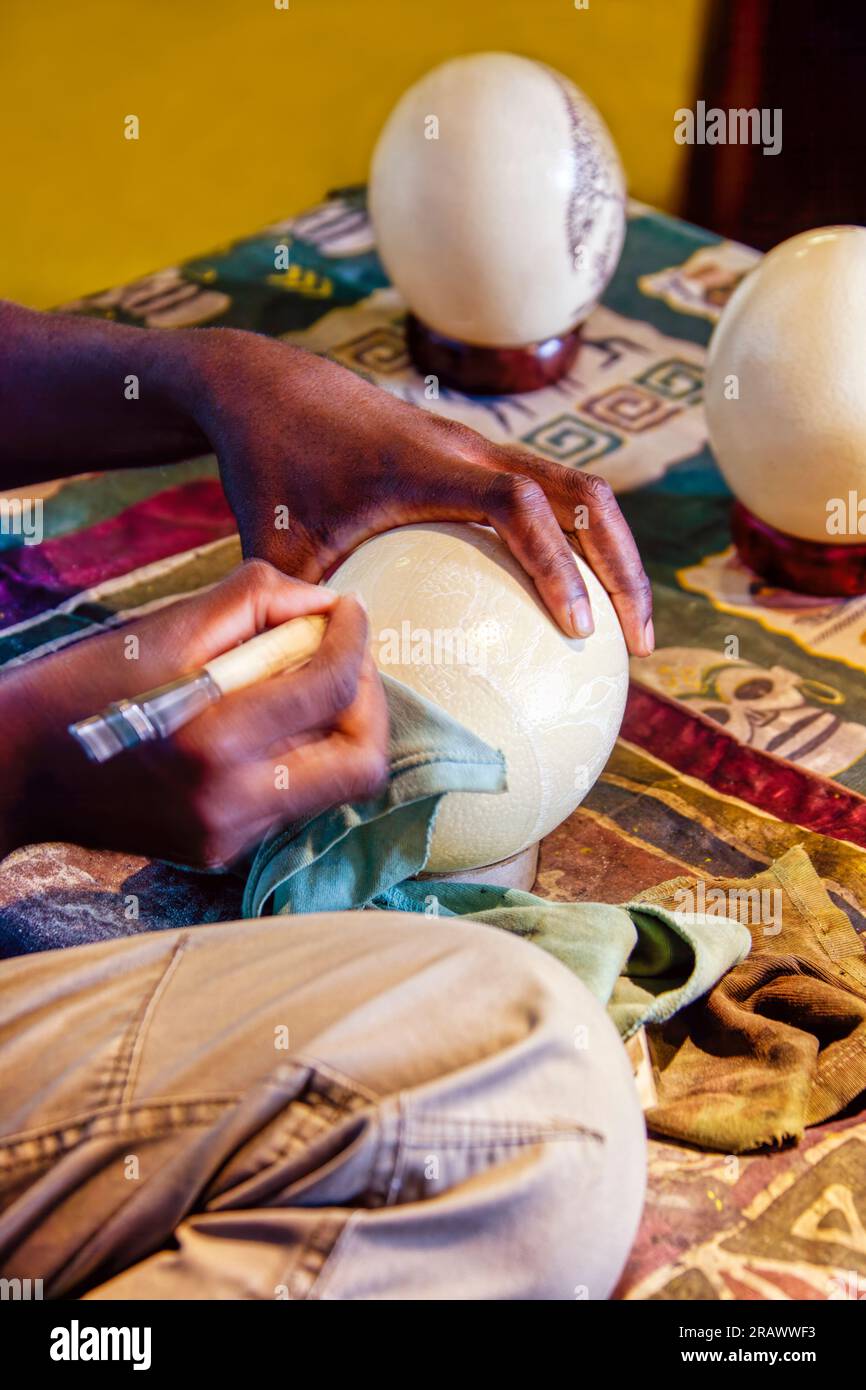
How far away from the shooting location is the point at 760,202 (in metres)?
3.08

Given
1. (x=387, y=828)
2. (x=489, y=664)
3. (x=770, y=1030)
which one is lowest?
(x=770, y=1030)

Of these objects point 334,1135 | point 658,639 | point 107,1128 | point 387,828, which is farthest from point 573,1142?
point 658,639

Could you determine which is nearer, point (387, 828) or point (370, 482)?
point (387, 828)

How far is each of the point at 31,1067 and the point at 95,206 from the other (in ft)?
7.73

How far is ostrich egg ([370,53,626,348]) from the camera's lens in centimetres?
211

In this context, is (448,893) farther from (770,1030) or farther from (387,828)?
(770,1030)

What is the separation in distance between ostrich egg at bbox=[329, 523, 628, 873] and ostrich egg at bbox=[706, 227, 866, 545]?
0.57 meters

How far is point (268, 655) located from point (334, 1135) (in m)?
0.34

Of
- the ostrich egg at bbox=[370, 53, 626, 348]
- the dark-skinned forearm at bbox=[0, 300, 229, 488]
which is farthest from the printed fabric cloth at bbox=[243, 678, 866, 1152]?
the ostrich egg at bbox=[370, 53, 626, 348]

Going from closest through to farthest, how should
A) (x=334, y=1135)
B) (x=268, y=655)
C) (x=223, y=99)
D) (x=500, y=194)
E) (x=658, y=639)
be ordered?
1. (x=334, y=1135)
2. (x=268, y=655)
3. (x=658, y=639)
4. (x=500, y=194)
5. (x=223, y=99)

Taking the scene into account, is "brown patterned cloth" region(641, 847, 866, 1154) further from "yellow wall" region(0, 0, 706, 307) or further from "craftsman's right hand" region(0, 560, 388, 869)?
"yellow wall" region(0, 0, 706, 307)

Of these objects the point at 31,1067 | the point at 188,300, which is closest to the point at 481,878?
the point at 31,1067

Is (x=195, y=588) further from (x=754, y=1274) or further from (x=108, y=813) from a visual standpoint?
→ (x=754, y=1274)

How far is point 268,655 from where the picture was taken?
3.27 feet
